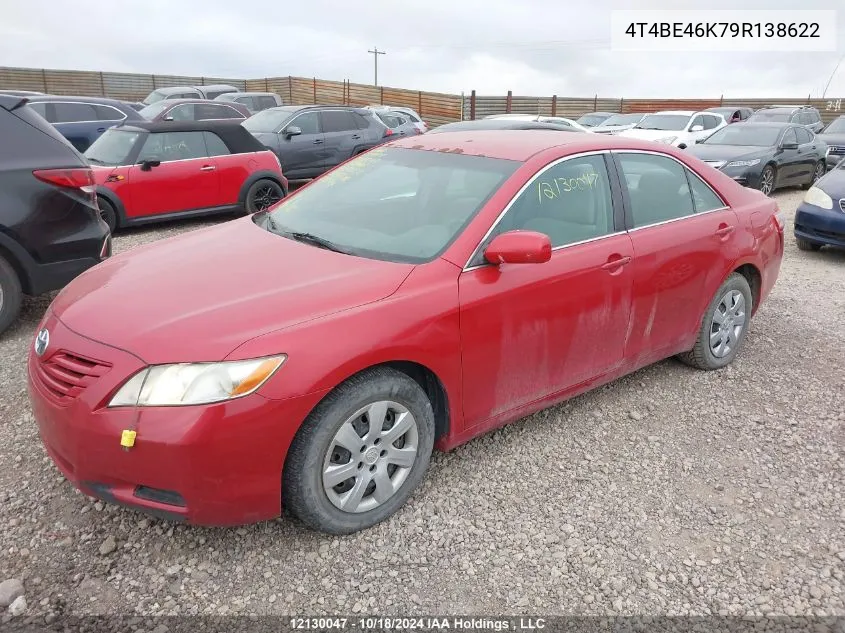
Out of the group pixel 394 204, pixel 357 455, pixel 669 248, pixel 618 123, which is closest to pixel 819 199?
pixel 669 248

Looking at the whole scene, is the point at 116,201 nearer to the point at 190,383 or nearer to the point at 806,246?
the point at 190,383

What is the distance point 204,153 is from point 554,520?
750 cm

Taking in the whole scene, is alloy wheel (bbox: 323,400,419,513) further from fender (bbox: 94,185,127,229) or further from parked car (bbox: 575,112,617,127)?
parked car (bbox: 575,112,617,127)

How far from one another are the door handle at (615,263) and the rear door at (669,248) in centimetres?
7

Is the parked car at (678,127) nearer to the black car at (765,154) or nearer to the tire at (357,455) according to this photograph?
the black car at (765,154)

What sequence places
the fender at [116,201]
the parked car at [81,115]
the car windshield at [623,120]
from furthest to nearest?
the car windshield at [623,120]
the parked car at [81,115]
the fender at [116,201]

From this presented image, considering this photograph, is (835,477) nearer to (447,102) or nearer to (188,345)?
(188,345)

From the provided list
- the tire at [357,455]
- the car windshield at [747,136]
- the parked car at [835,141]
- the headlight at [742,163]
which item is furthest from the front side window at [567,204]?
the parked car at [835,141]

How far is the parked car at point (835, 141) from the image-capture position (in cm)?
1453

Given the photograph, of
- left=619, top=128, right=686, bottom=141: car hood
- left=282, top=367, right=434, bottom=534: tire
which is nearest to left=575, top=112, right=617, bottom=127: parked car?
left=619, top=128, right=686, bottom=141: car hood

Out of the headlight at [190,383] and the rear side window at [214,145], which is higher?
the rear side window at [214,145]

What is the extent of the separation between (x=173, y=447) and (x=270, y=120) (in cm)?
1082

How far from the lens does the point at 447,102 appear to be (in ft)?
96.7

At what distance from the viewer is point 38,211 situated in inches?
182
